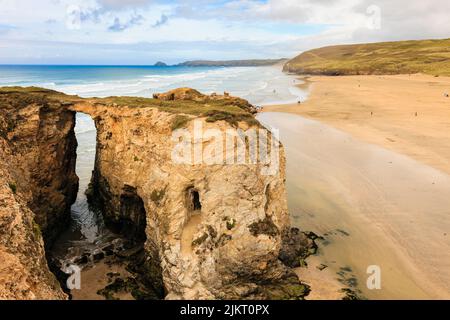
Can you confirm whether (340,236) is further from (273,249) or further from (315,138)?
(315,138)

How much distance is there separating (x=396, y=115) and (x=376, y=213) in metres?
36.5

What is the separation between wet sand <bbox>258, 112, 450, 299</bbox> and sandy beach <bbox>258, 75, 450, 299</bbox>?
48 mm

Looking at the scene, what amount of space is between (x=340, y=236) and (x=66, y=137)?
1732 cm

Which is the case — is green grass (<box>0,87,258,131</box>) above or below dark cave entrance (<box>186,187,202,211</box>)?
above

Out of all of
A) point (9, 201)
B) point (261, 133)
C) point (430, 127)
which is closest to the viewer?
point (9, 201)

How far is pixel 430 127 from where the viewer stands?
149ft

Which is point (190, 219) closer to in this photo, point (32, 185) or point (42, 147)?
point (32, 185)

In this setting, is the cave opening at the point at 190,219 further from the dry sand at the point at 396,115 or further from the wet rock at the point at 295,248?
the dry sand at the point at 396,115

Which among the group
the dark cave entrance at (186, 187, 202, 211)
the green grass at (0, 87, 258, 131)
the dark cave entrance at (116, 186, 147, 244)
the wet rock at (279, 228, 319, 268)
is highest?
the green grass at (0, 87, 258, 131)

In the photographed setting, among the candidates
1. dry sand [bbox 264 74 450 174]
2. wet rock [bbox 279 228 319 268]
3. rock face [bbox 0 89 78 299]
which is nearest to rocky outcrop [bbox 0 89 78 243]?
rock face [bbox 0 89 78 299]

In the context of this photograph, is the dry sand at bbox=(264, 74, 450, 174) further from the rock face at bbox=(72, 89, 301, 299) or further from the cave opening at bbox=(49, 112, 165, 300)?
the cave opening at bbox=(49, 112, 165, 300)

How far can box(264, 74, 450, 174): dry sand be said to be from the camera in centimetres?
3778

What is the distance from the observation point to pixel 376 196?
2605 centimetres

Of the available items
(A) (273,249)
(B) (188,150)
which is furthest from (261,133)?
(A) (273,249)
